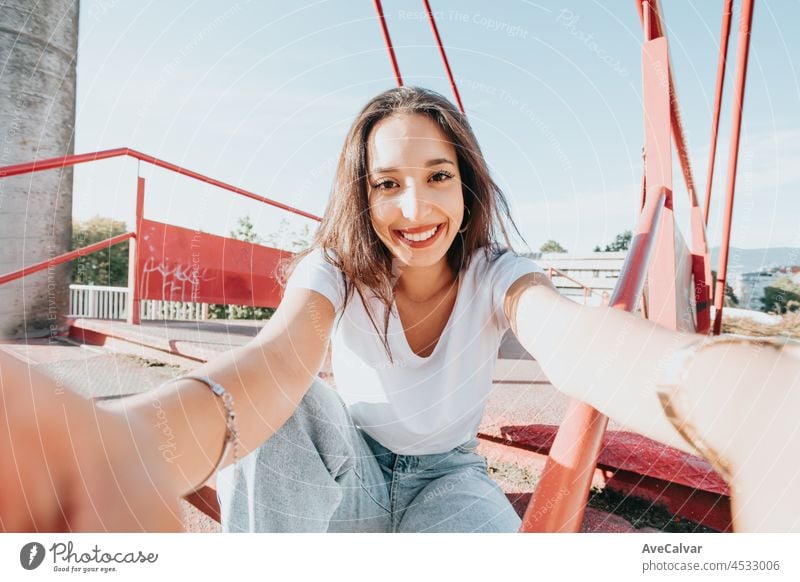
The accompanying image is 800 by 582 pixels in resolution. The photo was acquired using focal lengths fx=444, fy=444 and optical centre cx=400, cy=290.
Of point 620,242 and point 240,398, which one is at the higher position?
point 620,242

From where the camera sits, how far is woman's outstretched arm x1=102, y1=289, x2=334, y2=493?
30 cm

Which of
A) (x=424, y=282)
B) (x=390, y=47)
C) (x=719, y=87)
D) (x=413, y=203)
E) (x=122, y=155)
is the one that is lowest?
(x=424, y=282)

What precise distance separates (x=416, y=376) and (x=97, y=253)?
187 cm

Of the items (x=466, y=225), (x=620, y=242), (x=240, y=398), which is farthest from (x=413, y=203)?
(x=620, y=242)

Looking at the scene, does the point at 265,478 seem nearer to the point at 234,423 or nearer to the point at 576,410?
the point at 234,423

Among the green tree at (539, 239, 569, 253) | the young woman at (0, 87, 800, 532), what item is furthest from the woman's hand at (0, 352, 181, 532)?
the green tree at (539, 239, 569, 253)

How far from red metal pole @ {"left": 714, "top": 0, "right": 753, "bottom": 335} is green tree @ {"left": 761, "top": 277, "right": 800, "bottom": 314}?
1.68 feet

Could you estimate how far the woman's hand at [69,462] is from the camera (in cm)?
25

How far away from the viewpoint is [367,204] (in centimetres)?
65

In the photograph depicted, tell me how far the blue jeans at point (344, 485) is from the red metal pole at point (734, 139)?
962mm

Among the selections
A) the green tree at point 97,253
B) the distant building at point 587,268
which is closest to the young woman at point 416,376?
the distant building at point 587,268
